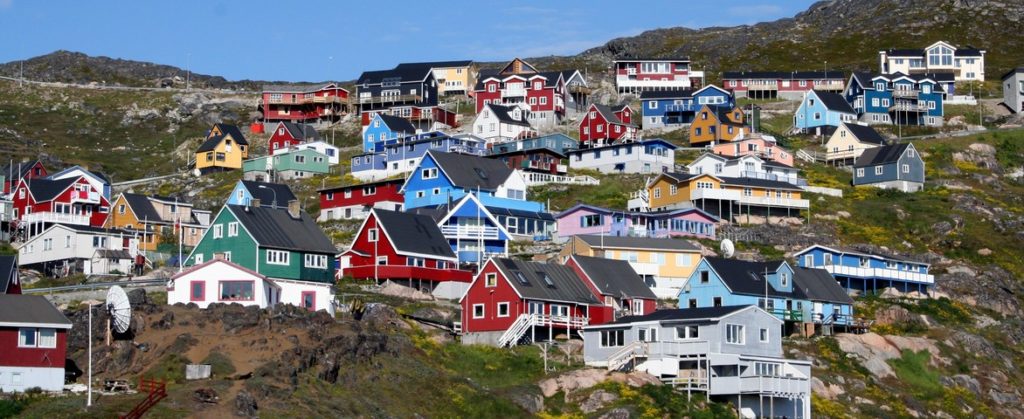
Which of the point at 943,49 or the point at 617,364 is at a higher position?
the point at 943,49

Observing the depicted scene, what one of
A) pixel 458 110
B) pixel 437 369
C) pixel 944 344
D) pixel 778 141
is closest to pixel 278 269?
pixel 437 369

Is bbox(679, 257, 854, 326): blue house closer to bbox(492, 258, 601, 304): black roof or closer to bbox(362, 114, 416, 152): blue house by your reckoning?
bbox(492, 258, 601, 304): black roof

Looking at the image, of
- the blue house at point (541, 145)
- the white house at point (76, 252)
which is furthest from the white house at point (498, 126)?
the white house at point (76, 252)

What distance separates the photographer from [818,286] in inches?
3930

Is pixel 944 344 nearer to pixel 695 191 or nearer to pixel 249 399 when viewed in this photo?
pixel 695 191

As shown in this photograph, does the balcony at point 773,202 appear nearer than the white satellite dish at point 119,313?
No

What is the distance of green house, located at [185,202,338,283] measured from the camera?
88.4 meters

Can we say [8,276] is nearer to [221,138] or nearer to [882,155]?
[221,138]

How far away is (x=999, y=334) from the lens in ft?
331

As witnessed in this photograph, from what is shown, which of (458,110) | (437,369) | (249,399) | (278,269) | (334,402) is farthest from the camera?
(458,110)

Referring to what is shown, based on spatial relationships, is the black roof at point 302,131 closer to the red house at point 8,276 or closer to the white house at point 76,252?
the white house at point 76,252

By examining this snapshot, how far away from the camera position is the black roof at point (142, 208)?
123625mm

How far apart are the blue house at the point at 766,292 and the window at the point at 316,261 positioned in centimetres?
2290

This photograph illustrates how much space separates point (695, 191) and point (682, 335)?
1732 inches
